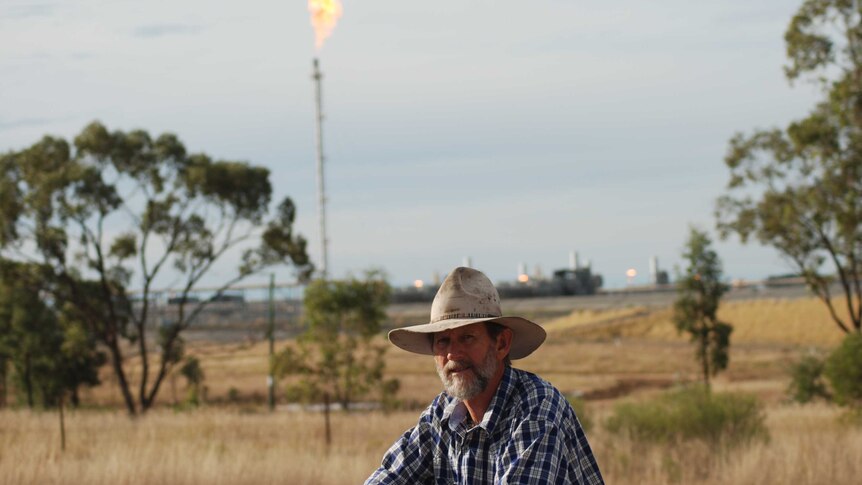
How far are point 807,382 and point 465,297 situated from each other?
2530 cm

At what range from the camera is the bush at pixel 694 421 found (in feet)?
44.9

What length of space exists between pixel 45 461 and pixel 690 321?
23.8 m

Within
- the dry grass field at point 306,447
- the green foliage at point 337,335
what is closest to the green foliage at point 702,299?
the dry grass field at point 306,447

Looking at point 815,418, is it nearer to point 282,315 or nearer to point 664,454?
point 664,454

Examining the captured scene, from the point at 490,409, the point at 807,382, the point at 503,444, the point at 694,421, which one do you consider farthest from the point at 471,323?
the point at 807,382

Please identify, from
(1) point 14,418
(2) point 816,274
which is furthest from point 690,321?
(1) point 14,418

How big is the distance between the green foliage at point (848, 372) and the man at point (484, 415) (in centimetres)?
1376

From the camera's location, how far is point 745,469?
36.4 ft

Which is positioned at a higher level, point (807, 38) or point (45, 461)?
point (807, 38)

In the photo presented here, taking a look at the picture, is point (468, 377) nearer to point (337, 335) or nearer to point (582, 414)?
point (582, 414)

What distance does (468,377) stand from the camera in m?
3.74

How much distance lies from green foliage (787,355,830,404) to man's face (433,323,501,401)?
24185 millimetres

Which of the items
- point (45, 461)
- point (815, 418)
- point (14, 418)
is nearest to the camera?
point (45, 461)

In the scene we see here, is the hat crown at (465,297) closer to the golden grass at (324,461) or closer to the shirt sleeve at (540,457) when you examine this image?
the shirt sleeve at (540,457)
